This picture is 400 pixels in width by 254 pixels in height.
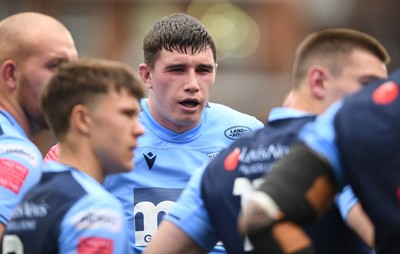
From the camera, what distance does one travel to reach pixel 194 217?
477 centimetres

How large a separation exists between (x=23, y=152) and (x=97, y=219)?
39.3 inches

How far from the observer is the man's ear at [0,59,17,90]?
5430mm

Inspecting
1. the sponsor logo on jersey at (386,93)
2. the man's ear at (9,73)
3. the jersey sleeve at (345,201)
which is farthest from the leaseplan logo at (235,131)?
the sponsor logo on jersey at (386,93)

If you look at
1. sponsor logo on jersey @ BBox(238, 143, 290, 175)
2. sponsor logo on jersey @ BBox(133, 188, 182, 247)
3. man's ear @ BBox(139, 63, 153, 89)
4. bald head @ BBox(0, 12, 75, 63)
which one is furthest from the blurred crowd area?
sponsor logo on jersey @ BBox(238, 143, 290, 175)

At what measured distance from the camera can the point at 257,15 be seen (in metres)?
30.6

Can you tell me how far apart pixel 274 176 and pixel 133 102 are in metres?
0.84

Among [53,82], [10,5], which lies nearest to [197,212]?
[53,82]

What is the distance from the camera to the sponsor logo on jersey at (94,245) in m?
4.12

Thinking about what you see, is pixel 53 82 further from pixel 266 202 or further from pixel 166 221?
pixel 266 202

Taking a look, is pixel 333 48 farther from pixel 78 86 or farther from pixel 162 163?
pixel 162 163

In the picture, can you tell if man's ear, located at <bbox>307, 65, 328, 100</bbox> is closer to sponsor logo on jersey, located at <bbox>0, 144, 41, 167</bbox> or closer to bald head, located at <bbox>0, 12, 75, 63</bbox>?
sponsor logo on jersey, located at <bbox>0, 144, 41, 167</bbox>

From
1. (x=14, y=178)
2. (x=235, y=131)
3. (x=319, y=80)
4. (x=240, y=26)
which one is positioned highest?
(x=319, y=80)

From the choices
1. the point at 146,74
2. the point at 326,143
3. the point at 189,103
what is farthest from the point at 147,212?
the point at 326,143

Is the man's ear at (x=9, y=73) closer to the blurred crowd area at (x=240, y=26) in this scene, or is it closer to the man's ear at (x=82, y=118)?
the man's ear at (x=82, y=118)
